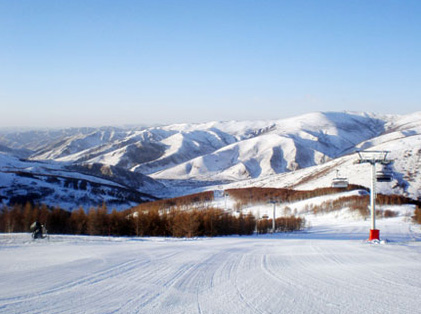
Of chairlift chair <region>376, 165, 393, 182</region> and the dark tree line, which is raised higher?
chairlift chair <region>376, 165, 393, 182</region>

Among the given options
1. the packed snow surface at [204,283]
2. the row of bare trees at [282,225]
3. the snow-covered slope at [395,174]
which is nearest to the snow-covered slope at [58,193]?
the row of bare trees at [282,225]

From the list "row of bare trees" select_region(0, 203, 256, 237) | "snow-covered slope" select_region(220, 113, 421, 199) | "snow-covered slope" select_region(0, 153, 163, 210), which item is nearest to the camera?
"row of bare trees" select_region(0, 203, 256, 237)

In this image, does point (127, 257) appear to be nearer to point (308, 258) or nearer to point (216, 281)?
point (216, 281)

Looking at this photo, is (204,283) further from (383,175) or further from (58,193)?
(58,193)

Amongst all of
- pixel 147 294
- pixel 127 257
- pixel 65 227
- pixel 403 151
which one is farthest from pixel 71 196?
pixel 403 151

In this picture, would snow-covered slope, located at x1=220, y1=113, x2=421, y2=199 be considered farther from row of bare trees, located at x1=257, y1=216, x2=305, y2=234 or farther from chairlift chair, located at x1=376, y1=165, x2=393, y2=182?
chairlift chair, located at x1=376, y1=165, x2=393, y2=182

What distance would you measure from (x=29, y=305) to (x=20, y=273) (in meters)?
4.57

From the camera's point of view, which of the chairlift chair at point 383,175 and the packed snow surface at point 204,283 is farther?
the chairlift chair at point 383,175

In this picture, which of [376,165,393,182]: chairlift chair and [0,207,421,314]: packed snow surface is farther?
[376,165,393,182]: chairlift chair

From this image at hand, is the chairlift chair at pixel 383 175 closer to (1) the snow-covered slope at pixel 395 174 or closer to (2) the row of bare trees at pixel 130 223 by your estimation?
(2) the row of bare trees at pixel 130 223

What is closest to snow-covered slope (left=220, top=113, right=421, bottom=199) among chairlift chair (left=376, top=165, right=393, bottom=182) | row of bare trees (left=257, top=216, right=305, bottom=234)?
row of bare trees (left=257, top=216, right=305, bottom=234)

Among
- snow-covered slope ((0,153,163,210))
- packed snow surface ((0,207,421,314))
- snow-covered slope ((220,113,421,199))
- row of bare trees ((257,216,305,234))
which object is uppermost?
snow-covered slope ((220,113,421,199))

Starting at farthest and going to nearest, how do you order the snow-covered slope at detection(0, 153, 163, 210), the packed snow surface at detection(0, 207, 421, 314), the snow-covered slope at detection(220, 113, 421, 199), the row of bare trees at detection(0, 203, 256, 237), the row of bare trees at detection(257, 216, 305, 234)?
the snow-covered slope at detection(220, 113, 421, 199) → the snow-covered slope at detection(0, 153, 163, 210) → the row of bare trees at detection(257, 216, 305, 234) → the row of bare trees at detection(0, 203, 256, 237) → the packed snow surface at detection(0, 207, 421, 314)

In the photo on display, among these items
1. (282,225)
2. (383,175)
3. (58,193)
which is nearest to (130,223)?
(282,225)
